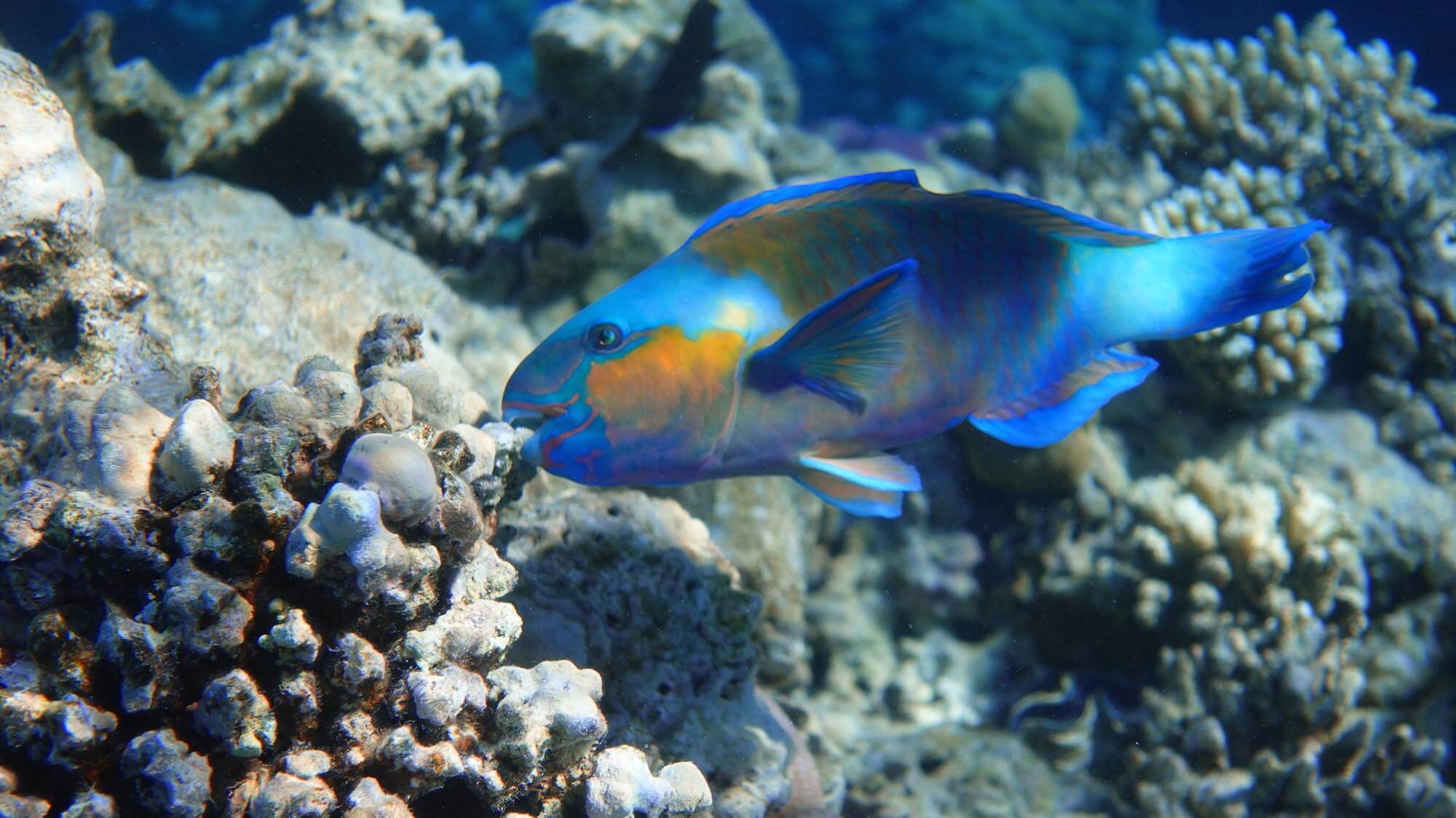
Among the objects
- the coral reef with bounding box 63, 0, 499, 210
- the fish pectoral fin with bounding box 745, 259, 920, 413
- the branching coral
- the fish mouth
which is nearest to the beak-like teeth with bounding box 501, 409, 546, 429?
the fish mouth

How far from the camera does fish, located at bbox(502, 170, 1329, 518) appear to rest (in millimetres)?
1968

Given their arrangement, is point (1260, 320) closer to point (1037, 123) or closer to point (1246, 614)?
point (1246, 614)

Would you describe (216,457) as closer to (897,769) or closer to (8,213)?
(8,213)

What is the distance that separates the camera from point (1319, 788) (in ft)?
11.8

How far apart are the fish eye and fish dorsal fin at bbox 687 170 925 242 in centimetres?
41

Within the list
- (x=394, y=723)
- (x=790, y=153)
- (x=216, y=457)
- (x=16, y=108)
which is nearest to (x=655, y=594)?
(x=394, y=723)

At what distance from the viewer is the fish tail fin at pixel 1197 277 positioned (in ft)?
7.64

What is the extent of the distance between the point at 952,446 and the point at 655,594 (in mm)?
2450

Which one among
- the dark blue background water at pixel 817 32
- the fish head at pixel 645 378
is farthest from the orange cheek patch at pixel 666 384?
the dark blue background water at pixel 817 32

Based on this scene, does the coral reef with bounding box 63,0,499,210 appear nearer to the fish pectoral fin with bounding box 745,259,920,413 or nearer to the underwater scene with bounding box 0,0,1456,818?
the underwater scene with bounding box 0,0,1456,818

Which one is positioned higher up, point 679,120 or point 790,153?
point 679,120

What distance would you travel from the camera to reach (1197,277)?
234cm

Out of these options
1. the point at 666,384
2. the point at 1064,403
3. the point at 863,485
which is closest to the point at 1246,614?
the point at 1064,403

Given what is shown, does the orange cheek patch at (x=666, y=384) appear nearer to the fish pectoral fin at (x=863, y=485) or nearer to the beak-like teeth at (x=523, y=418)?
the beak-like teeth at (x=523, y=418)
